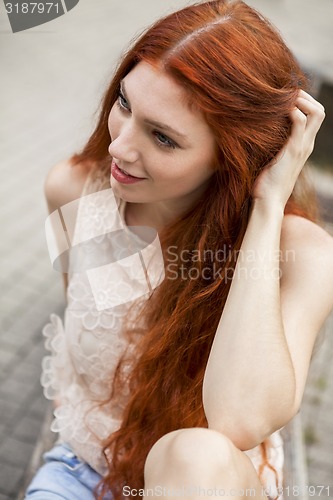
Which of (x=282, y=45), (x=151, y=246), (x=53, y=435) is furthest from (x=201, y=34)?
(x=53, y=435)

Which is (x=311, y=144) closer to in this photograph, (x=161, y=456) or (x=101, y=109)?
(x=101, y=109)

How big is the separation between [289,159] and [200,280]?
0.47 metres

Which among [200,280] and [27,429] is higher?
[200,280]

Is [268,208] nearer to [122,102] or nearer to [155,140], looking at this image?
Result: [155,140]

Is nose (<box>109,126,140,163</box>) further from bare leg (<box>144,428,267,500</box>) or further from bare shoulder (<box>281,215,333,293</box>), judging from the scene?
bare leg (<box>144,428,267,500</box>)

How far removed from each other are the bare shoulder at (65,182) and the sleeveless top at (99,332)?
6 centimetres

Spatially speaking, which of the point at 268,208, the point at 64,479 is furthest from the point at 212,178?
the point at 64,479

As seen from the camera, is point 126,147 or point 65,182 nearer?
point 126,147

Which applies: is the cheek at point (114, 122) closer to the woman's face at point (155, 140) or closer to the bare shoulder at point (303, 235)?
the woman's face at point (155, 140)

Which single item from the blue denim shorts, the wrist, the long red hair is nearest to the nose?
the long red hair

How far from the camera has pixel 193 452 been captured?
5.19ft

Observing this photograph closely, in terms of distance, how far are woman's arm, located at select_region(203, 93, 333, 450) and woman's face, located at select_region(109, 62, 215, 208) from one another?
0.81 ft

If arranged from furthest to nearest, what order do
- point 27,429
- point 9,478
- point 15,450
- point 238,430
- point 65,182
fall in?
point 27,429, point 15,450, point 9,478, point 65,182, point 238,430

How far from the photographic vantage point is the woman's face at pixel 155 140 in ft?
5.90
